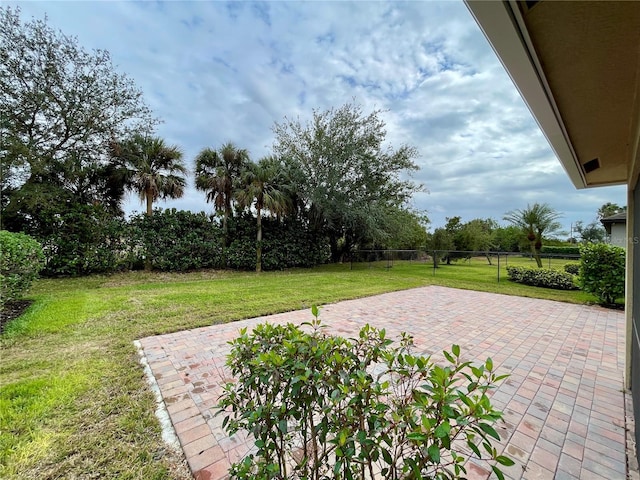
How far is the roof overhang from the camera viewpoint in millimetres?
764

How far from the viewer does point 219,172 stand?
9.34 meters

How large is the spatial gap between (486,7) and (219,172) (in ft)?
31.8

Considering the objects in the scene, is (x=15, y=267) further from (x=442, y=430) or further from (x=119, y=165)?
(x=442, y=430)

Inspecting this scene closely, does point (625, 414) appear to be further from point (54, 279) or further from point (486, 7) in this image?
point (54, 279)

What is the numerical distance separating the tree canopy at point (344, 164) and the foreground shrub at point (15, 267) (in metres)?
8.20

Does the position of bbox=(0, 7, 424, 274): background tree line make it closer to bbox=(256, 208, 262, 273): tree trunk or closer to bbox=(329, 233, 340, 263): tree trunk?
bbox=(256, 208, 262, 273): tree trunk

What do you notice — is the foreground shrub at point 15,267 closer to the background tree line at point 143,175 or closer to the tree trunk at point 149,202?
the background tree line at point 143,175

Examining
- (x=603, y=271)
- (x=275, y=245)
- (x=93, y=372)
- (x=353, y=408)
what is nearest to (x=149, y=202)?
(x=275, y=245)

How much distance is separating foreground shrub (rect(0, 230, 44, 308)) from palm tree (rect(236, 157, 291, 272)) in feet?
18.2

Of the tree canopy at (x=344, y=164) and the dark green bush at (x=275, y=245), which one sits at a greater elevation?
Result: the tree canopy at (x=344, y=164)

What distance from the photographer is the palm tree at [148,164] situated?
8109 mm

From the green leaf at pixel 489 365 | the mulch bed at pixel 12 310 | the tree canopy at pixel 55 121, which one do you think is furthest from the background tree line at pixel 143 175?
the green leaf at pixel 489 365

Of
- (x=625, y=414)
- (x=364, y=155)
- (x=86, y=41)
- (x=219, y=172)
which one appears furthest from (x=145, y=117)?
(x=625, y=414)

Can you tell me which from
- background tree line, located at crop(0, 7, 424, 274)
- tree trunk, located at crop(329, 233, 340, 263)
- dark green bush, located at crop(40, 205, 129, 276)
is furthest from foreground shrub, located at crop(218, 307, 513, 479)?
tree trunk, located at crop(329, 233, 340, 263)
